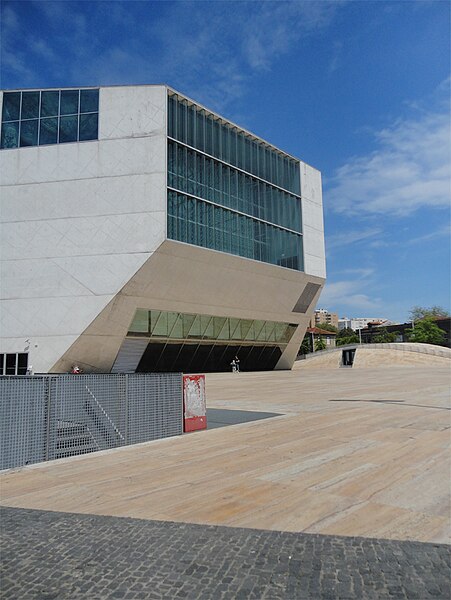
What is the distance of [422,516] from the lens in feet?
15.6

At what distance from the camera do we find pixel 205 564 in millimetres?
3688

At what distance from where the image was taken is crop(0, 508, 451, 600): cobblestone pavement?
128 inches

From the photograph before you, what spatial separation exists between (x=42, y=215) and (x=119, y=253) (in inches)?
258

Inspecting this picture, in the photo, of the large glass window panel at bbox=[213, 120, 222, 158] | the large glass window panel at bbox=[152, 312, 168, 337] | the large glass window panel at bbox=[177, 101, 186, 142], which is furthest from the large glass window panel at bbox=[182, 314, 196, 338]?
the large glass window panel at bbox=[177, 101, 186, 142]

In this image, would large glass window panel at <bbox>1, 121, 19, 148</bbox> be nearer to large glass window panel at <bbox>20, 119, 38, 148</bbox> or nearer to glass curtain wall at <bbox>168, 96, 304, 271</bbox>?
large glass window panel at <bbox>20, 119, 38, 148</bbox>

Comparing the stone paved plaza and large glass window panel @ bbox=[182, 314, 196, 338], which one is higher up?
large glass window panel @ bbox=[182, 314, 196, 338]

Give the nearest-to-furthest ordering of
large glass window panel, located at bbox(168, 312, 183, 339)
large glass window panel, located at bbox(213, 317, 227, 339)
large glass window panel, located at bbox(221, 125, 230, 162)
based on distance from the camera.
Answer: large glass window panel, located at bbox(168, 312, 183, 339) < large glass window panel, located at bbox(221, 125, 230, 162) < large glass window panel, located at bbox(213, 317, 227, 339)

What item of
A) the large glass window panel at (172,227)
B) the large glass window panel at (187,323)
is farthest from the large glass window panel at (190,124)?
the large glass window panel at (187,323)

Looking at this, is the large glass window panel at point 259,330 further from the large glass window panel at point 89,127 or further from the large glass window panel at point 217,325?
the large glass window panel at point 89,127

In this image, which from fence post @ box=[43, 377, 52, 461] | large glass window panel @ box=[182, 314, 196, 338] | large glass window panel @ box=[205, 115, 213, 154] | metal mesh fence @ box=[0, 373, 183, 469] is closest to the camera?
metal mesh fence @ box=[0, 373, 183, 469]

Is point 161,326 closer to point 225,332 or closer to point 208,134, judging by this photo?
point 225,332

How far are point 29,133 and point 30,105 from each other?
199 centimetres

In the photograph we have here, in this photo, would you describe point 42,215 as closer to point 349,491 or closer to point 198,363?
point 198,363

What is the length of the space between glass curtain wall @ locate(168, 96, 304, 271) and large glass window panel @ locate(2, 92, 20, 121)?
36.9 feet
